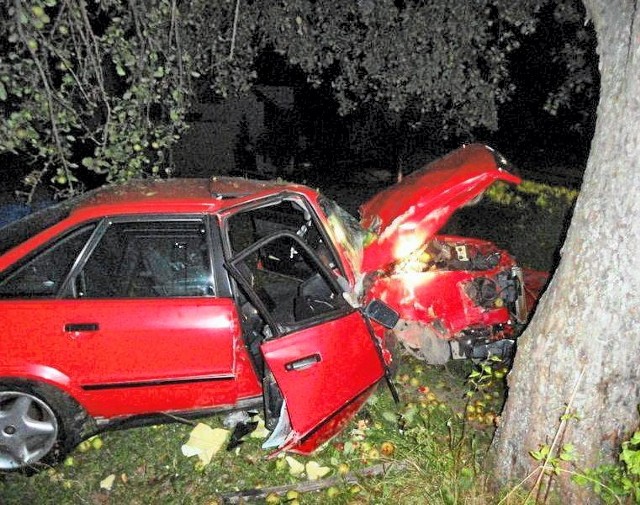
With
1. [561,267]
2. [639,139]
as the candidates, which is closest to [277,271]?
[561,267]

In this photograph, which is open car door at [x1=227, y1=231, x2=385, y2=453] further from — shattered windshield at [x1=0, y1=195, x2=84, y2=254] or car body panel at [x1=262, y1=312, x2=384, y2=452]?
shattered windshield at [x1=0, y1=195, x2=84, y2=254]

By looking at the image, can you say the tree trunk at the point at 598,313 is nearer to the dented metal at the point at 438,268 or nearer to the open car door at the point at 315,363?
the open car door at the point at 315,363

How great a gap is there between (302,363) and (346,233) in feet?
4.11

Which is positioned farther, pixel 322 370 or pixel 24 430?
pixel 24 430

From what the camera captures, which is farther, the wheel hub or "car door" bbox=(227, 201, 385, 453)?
the wheel hub

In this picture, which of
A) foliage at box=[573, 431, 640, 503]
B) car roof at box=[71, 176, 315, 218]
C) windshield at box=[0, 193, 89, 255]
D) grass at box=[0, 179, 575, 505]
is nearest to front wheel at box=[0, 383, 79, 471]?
grass at box=[0, 179, 575, 505]

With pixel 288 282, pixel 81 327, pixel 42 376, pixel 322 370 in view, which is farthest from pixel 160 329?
pixel 288 282

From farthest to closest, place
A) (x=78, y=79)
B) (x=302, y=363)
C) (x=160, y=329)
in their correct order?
1. (x=78, y=79)
2. (x=160, y=329)
3. (x=302, y=363)

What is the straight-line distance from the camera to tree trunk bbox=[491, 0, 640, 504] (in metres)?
2.30

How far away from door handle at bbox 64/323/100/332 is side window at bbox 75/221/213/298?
0.19 m

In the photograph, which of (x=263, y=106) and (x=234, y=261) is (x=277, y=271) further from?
(x=263, y=106)

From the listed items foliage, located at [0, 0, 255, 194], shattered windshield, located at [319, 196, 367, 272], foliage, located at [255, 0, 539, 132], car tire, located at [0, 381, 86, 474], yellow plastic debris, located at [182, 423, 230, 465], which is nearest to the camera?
foliage, located at [0, 0, 255, 194]

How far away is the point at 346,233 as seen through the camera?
3889 millimetres

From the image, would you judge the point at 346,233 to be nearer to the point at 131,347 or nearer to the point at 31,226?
the point at 131,347
